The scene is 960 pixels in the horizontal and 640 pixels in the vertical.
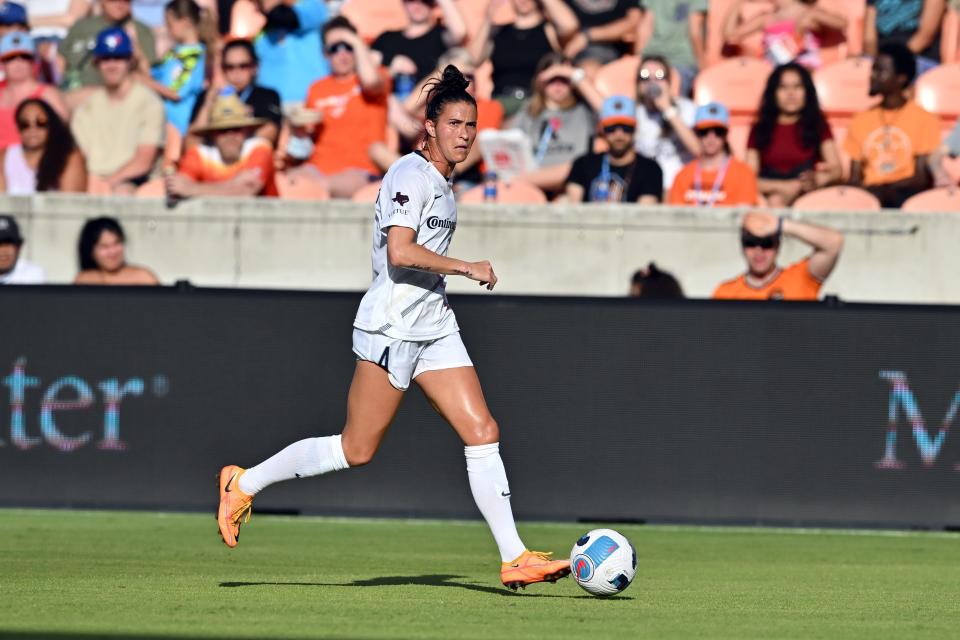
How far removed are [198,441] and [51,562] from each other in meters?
3.12

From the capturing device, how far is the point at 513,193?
46.4 ft

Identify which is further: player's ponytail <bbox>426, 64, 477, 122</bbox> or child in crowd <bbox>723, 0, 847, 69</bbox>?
child in crowd <bbox>723, 0, 847, 69</bbox>

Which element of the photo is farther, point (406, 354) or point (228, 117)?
point (228, 117)

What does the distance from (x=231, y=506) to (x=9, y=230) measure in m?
6.77

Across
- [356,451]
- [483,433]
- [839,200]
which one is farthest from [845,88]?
[356,451]

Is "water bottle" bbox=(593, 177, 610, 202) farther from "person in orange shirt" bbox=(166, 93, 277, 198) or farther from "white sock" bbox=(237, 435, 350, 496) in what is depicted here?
Answer: "white sock" bbox=(237, 435, 350, 496)

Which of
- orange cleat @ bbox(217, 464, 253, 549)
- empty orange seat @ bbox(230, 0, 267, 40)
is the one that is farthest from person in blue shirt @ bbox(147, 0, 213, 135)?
orange cleat @ bbox(217, 464, 253, 549)

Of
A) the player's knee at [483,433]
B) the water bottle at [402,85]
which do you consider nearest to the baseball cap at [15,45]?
the water bottle at [402,85]

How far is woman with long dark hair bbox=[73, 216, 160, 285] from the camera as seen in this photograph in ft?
43.4

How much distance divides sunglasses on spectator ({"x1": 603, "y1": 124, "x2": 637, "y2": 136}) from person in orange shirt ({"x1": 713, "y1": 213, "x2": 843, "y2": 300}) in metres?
1.60

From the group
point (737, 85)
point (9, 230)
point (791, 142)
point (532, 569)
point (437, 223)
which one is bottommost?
point (532, 569)

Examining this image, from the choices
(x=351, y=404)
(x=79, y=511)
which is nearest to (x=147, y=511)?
(x=79, y=511)

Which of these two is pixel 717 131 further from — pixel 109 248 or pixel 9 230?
pixel 9 230

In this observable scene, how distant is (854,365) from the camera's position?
11180 millimetres
